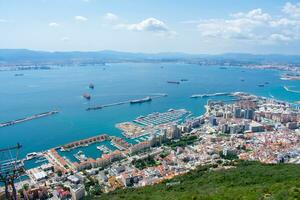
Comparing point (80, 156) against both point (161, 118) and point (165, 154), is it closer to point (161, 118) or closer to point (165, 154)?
point (165, 154)

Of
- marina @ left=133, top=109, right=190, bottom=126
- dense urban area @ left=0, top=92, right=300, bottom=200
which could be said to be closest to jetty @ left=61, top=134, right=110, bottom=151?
dense urban area @ left=0, top=92, right=300, bottom=200

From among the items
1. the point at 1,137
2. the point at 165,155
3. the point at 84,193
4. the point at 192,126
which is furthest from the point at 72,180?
the point at 192,126

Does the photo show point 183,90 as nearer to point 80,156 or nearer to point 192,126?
point 192,126

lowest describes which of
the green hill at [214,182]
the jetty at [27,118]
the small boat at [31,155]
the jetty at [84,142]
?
the small boat at [31,155]

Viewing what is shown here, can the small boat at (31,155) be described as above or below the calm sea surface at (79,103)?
below

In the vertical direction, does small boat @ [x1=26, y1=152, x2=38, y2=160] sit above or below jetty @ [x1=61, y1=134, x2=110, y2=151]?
below

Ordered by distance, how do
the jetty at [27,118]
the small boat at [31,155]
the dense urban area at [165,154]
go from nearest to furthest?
1. the dense urban area at [165,154]
2. the small boat at [31,155]
3. the jetty at [27,118]

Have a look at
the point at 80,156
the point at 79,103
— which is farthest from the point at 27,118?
the point at 80,156

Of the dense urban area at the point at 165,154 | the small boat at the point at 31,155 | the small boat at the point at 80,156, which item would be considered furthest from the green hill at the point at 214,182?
the small boat at the point at 31,155

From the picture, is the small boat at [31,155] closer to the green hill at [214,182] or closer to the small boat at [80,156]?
the small boat at [80,156]

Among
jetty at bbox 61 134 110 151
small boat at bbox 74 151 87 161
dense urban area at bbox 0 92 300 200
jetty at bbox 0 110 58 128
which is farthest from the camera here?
jetty at bbox 0 110 58 128

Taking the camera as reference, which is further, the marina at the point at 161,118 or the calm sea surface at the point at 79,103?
the marina at the point at 161,118

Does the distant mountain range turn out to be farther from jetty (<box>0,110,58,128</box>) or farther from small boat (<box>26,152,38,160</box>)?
small boat (<box>26,152,38,160</box>)

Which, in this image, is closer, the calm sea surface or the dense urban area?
the dense urban area
